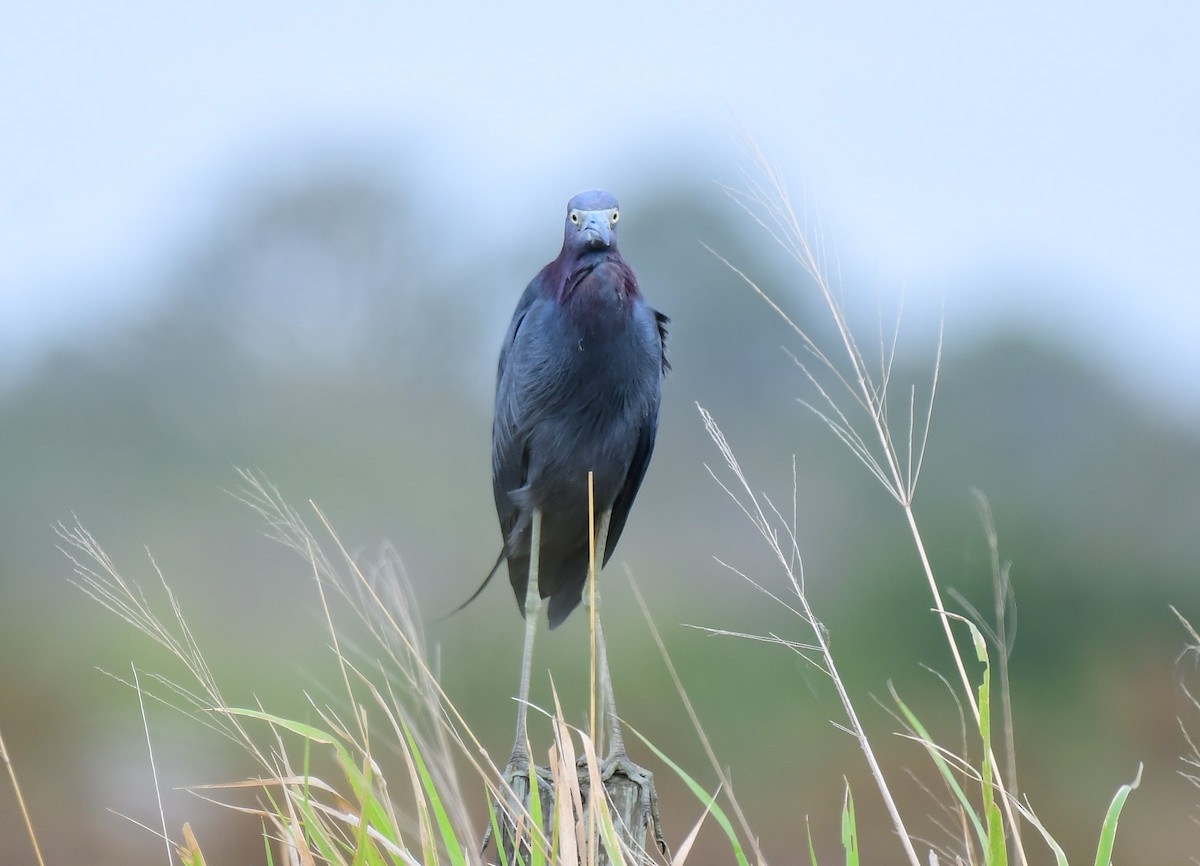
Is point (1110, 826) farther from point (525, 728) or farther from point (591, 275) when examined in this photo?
point (591, 275)

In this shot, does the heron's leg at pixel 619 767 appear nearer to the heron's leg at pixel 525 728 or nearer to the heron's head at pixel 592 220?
the heron's leg at pixel 525 728

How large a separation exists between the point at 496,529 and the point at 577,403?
59.7 ft

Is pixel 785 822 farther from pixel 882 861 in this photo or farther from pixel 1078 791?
pixel 1078 791

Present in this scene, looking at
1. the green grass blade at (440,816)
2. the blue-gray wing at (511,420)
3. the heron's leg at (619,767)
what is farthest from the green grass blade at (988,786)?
the blue-gray wing at (511,420)

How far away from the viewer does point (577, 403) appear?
425cm

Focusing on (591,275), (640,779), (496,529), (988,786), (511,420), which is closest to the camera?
(988,786)

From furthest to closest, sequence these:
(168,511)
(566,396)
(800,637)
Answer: (168,511)
(800,637)
(566,396)

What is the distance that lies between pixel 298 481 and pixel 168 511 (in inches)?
105

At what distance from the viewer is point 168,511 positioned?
26.8m

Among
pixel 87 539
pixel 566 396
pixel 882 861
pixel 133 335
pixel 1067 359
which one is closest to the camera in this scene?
pixel 87 539

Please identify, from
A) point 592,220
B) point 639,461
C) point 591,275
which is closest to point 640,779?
point 639,461

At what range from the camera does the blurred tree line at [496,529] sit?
58.0 feet

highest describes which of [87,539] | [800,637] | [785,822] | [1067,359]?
[87,539]

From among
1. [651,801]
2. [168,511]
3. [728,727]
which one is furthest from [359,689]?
[168,511]
